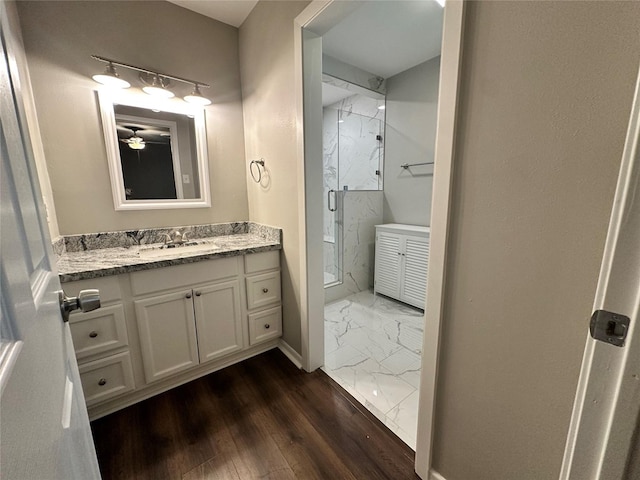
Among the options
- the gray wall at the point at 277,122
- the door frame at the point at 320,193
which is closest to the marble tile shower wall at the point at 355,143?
the gray wall at the point at 277,122

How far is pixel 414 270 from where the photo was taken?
2719 millimetres

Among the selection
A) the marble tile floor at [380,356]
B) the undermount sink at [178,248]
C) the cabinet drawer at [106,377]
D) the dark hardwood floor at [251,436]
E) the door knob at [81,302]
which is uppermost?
the door knob at [81,302]

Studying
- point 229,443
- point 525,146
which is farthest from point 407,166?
point 229,443

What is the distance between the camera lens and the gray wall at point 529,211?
63cm

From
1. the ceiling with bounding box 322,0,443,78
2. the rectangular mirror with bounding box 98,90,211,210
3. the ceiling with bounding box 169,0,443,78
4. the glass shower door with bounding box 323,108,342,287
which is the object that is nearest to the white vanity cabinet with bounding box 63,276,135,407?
the rectangular mirror with bounding box 98,90,211,210

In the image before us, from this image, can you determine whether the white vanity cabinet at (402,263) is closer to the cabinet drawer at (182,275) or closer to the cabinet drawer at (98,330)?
the cabinet drawer at (182,275)

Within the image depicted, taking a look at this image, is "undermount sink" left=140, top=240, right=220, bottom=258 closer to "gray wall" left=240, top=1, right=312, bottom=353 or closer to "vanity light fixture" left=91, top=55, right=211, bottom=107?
"gray wall" left=240, top=1, right=312, bottom=353

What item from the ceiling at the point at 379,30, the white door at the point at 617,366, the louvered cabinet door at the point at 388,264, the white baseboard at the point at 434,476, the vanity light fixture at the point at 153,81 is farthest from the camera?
the louvered cabinet door at the point at 388,264

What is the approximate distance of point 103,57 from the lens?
1.67 meters

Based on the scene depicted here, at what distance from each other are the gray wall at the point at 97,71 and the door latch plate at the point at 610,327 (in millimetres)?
2259

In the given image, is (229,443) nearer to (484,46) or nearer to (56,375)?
(56,375)

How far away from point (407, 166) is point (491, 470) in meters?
2.67

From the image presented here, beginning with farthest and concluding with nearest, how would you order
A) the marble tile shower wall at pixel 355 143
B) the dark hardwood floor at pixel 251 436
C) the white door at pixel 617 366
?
the marble tile shower wall at pixel 355 143
the dark hardwood floor at pixel 251 436
the white door at pixel 617 366

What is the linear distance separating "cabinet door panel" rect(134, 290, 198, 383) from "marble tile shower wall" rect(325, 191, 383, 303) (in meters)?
1.61
